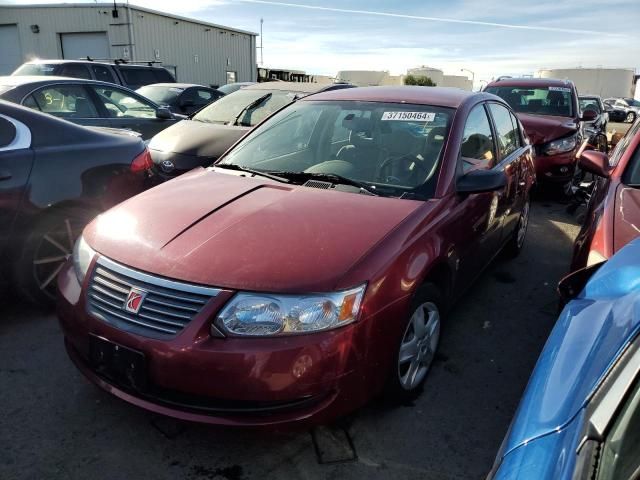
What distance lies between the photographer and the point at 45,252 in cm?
350

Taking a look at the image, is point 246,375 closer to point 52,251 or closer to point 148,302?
point 148,302

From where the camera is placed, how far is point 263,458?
229 centimetres

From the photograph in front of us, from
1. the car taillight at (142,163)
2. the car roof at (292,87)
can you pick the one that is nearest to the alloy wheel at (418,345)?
the car taillight at (142,163)

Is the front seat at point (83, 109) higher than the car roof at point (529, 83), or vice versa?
the car roof at point (529, 83)

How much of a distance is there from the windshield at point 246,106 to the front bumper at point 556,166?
3.47 metres

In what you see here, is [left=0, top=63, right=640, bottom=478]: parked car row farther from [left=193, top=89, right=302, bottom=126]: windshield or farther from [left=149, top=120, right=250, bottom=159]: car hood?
[left=193, top=89, right=302, bottom=126]: windshield

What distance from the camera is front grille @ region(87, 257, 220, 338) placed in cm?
204

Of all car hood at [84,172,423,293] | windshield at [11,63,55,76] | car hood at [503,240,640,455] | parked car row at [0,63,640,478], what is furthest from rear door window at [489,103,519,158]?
windshield at [11,63,55,76]

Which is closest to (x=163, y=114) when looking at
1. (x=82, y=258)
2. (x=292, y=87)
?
(x=292, y=87)

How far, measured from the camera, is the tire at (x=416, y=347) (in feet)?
8.00

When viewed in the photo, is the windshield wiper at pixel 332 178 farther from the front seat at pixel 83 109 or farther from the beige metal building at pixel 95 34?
the beige metal building at pixel 95 34

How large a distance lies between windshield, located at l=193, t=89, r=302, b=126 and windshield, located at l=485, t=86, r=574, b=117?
3.87 m

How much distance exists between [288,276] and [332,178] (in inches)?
41.7

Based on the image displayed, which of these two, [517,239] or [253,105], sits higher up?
[253,105]
